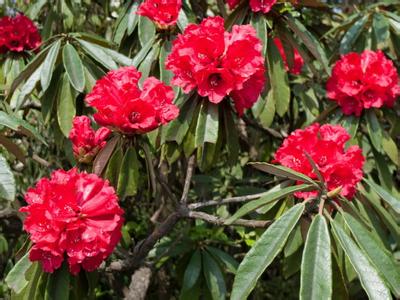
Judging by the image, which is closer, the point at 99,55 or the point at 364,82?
the point at 99,55

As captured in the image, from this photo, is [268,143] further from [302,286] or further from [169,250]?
[302,286]

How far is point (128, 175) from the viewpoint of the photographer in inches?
55.3

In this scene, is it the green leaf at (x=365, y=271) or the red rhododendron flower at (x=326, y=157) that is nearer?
the green leaf at (x=365, y=271)

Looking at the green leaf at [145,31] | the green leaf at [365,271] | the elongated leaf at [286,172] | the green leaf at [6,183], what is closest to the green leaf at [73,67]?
the green leaf at [145,31]

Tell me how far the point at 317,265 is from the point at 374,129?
119 cm

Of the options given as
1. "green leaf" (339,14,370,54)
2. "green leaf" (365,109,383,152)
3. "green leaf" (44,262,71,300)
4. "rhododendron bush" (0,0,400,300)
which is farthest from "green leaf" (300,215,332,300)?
"green leaf" (339,14,370,54)

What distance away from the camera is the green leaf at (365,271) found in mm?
990

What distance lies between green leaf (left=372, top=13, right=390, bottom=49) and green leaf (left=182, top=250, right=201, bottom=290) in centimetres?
116

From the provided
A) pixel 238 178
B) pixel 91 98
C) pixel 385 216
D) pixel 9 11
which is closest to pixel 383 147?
pixel 385 216

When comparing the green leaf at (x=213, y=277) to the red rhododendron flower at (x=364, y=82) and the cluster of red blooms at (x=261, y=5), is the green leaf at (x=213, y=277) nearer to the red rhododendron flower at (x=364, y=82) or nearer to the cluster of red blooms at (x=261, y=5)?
the red rhododendron flower at (x=364, y=82)

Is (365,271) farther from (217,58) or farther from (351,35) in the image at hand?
(351,35)

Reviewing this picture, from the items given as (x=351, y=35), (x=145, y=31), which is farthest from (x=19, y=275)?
(x=351, y=35)

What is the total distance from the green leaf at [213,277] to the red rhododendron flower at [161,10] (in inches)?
33.3

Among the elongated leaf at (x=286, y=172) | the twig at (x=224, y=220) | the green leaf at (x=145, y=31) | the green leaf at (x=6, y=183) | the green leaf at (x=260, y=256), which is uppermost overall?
the green leaf at (x=145, y=31)
